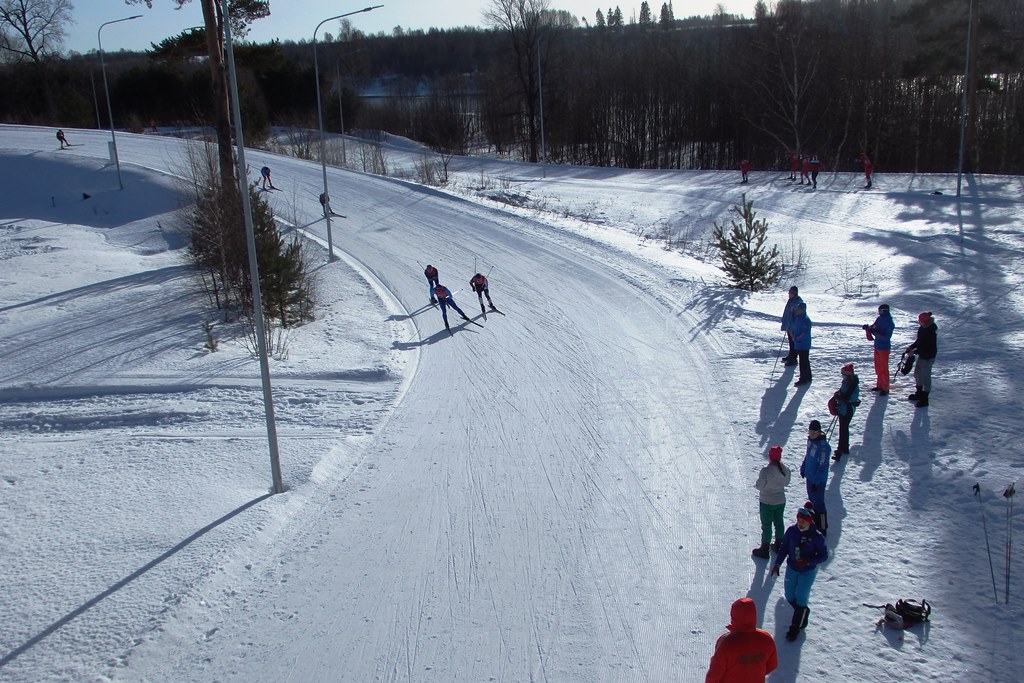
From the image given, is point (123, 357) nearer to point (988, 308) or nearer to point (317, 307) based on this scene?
point (317, 307)

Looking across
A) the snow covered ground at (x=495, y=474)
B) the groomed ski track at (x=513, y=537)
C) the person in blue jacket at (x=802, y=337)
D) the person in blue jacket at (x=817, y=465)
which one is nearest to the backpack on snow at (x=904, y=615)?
the snow covered ground at (x=495, y=474)

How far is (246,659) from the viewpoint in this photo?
7.06m

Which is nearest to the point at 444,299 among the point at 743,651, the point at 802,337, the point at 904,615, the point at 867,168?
the point at 802,337

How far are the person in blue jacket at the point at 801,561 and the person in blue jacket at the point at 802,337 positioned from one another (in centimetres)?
646

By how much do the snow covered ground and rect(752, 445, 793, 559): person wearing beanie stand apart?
0.37 m

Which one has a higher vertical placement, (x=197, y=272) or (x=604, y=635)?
(x=197, y=272)

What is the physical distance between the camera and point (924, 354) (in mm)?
11297

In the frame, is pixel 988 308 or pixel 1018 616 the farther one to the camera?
pixel 988 308

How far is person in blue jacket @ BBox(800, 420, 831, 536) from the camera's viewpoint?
8.27 metres

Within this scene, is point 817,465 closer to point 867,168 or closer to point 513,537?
point 513,537

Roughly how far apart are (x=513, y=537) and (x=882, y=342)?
7042mm

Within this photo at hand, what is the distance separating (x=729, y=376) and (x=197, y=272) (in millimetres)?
14501

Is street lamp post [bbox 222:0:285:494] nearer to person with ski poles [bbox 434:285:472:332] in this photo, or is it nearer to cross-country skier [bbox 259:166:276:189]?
person with ski poles [bbox 434:285:472:332]

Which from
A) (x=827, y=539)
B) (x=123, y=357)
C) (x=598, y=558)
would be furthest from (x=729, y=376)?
(x=123, y=357)
